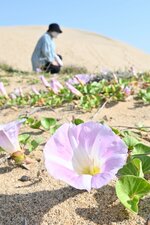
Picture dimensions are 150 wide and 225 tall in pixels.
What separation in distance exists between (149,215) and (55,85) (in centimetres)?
254

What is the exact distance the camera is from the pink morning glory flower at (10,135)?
1399mm

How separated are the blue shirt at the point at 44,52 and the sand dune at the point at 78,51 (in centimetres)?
1265

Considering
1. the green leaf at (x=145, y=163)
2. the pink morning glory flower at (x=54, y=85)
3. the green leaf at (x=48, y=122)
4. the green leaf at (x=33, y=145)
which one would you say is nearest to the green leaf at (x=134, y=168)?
the green leaf at (x=145, y=163)

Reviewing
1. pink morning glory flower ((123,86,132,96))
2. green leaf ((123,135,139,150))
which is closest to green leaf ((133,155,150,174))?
green leaf ((123,135,139,150))

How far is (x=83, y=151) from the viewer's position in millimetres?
1098

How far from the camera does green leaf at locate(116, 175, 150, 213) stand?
3.66ft

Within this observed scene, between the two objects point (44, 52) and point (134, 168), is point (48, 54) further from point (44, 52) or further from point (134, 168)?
point (134, 168)

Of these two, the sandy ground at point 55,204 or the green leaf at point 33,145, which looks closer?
the sandy ground at point 55,204

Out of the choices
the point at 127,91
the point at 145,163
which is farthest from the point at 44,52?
the point at 145,163

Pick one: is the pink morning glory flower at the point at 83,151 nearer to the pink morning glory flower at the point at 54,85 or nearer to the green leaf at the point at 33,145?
the green leaf at the point at 33,145

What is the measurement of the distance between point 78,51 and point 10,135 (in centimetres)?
2363

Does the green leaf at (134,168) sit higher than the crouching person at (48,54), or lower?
higher

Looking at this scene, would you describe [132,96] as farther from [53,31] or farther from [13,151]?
[53,31]

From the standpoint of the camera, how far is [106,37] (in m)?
33.7
